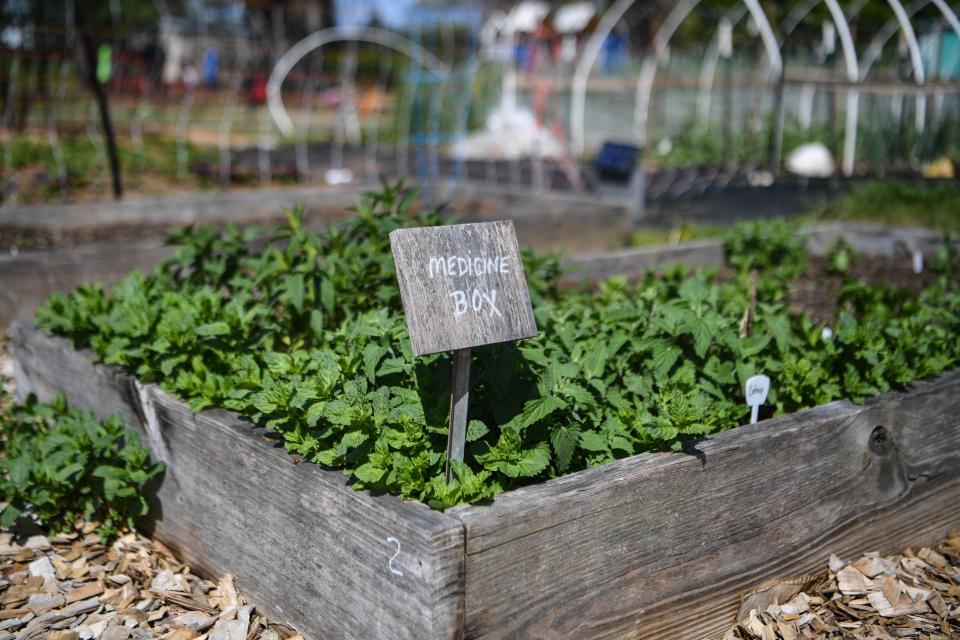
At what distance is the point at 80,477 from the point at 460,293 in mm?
1622

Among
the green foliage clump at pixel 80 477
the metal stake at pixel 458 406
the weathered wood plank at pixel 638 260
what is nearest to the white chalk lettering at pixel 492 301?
the metal stake at pixel 458 406

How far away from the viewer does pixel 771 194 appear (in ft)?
27.3

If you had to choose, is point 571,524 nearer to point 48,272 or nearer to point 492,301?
point 492,301

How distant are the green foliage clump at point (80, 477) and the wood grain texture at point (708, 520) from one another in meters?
1.36

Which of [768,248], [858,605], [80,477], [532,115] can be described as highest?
[532,115]

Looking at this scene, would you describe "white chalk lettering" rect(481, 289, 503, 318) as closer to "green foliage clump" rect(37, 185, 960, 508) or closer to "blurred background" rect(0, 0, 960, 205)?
"green foliage clump" rect(37, 185, 960, 508)

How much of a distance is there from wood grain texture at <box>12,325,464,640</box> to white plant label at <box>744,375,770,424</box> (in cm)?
114

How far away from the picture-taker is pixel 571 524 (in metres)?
2.07

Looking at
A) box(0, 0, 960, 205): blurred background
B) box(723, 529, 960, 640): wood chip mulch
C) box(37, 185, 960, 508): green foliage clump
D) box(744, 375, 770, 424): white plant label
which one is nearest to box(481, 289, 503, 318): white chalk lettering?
box(37, 185, 960, 508): green foliage clump

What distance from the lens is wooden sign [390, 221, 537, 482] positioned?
1.91 meters

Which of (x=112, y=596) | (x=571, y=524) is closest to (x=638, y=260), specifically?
(x=571, y=524)

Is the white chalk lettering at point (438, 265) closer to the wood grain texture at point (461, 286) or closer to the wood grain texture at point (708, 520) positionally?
the wood grain texture at point (461, 286)

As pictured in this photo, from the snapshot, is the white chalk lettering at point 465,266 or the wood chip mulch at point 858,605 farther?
the wood chip mulch at point 858,605

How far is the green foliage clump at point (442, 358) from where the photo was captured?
221cm
